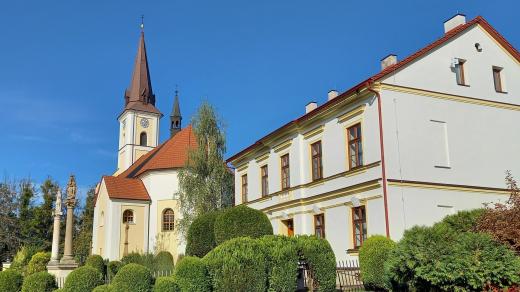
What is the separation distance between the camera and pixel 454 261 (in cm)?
1082

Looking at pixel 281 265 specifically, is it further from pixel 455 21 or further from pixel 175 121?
pixel 175 121

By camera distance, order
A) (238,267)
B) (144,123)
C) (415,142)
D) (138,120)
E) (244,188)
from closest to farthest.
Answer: (238,267) → (415,142) → (244,188) → (138,120) → (144,123)

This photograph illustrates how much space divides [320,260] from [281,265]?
46.5 inches

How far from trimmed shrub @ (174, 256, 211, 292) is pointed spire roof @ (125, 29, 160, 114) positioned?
158 ft

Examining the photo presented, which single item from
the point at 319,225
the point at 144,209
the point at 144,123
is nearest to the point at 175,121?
the point at 144,123

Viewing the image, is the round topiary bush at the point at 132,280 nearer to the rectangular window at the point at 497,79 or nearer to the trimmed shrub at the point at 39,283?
the trimmed shrub at the point at 39,283

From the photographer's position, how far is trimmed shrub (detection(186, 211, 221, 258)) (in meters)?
18.4

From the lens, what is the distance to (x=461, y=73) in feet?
70.3

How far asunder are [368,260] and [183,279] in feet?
18.5

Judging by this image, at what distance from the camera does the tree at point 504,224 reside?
11.7 metres

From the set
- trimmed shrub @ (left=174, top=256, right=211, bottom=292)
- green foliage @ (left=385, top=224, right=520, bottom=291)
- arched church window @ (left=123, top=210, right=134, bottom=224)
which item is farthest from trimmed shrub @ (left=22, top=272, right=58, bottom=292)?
arched church window @ (left=123, top=210, right=134, bottom=224)

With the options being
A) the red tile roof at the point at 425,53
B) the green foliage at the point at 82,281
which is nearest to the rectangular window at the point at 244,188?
the red tile roof at the point at 425,53

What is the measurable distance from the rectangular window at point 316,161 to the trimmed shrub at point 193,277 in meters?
10.6

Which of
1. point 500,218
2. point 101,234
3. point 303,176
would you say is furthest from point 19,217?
point 500,218
